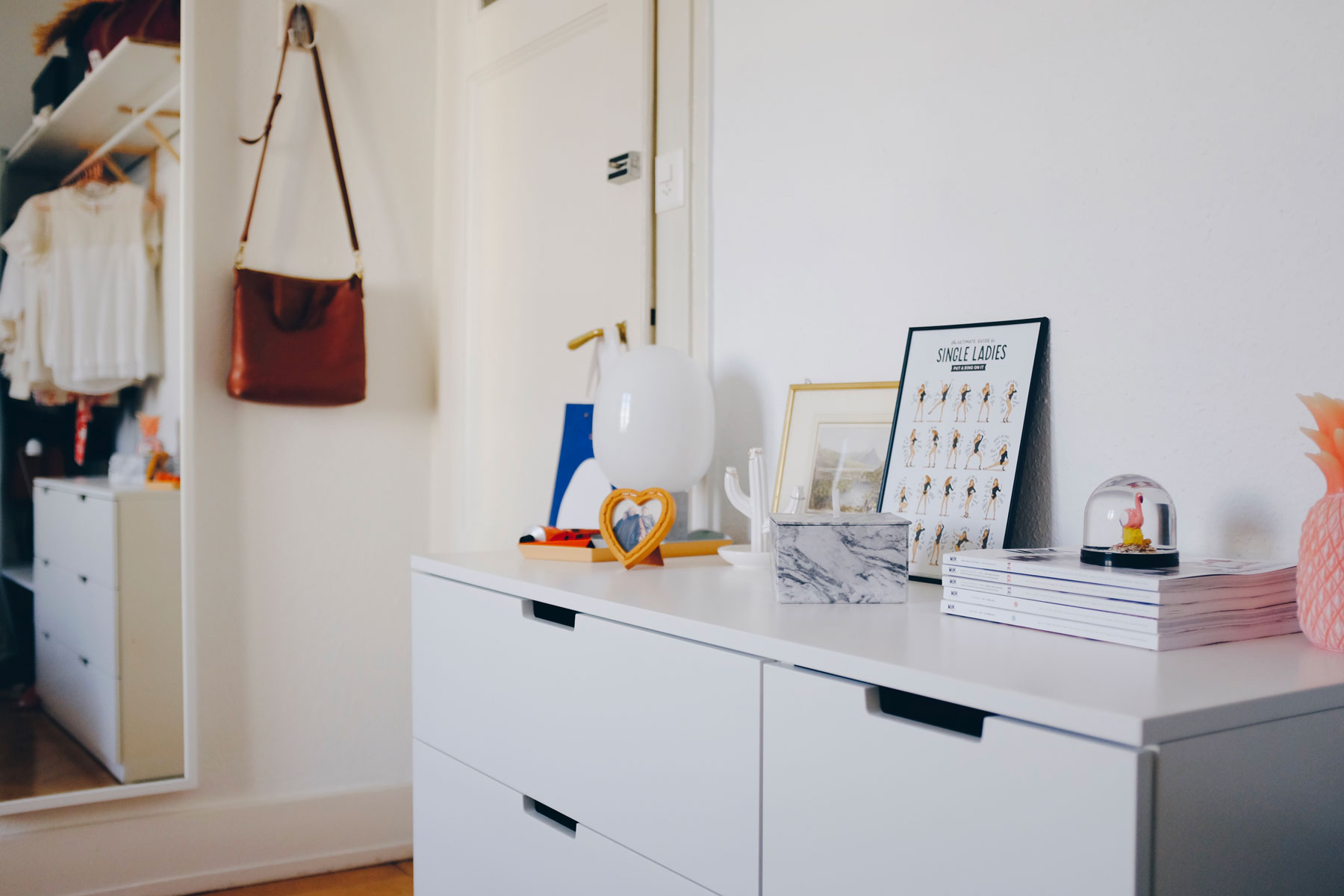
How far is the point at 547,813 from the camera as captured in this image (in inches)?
48.4

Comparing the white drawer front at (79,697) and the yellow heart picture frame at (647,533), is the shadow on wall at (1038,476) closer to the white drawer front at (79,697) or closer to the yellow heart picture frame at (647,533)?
the yellow heart picture frame at (647,533)

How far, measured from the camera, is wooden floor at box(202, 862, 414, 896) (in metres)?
2.21

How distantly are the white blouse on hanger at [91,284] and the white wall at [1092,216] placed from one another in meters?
1.43

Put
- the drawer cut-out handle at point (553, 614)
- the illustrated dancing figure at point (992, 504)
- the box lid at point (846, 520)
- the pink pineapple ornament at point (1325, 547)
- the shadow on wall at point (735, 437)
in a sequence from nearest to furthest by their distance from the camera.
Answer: the pink pineapple ornament at point (1325, 547) → the box lid at point (846, 520) → the illustrated dancing figure at point (992, 504) → the drawer cut-out handle at point (553, 614) → the shadow on wall at point (735, 437)

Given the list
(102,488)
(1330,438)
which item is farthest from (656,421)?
(102,488)

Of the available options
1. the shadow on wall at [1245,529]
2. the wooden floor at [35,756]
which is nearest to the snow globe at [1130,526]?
the shadow on wall at [1245,529]

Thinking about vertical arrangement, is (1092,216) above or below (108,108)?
below

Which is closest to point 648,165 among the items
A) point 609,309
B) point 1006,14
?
point 609,309

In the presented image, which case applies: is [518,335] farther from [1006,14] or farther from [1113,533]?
[1113,533]

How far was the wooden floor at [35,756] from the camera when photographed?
2016 millimetres

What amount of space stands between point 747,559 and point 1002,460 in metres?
0.37

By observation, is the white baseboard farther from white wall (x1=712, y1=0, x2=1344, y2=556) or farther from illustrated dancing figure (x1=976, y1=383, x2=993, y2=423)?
illustrated dancing figure (x1=976, y1=383, x2=993, y2=423)

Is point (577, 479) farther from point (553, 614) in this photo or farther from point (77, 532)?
point (77, 532)

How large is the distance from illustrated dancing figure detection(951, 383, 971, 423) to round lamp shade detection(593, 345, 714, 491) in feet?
1.46
